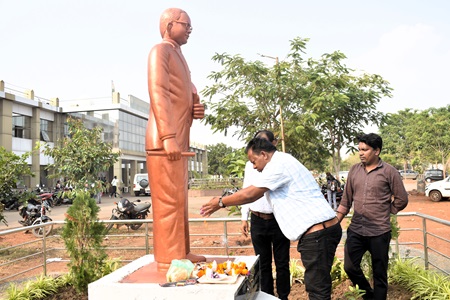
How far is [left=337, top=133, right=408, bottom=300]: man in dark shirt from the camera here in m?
3.37

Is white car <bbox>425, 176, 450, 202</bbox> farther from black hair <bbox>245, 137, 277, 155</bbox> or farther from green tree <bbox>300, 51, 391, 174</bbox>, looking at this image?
black hair <bbox>245, 137, 277, 155</bbox>

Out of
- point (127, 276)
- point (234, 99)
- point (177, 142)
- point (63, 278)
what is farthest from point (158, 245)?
point (234, 99)

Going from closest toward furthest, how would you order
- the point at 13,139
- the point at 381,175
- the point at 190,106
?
1. the point at 190,106
2. the point at 381,175
3. the point at 13,139

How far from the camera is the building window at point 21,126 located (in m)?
22.0

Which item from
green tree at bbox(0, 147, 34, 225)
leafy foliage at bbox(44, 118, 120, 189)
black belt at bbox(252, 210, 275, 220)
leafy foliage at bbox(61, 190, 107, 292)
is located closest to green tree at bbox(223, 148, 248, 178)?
leafy foliage at bbox(44, 118, 120, 189)

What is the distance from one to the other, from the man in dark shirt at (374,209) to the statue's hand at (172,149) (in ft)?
5.20

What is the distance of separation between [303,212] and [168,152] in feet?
3.42

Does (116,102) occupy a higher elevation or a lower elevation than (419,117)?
higher

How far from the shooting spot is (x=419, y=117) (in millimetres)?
24281

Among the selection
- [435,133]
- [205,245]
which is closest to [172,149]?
[205,245]

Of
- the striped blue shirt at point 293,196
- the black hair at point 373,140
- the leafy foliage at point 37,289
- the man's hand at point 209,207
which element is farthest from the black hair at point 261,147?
the leafy foliage at point 37,289

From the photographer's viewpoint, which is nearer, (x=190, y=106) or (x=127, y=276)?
(x=127, y=276)

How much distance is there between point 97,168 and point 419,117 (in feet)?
66.6

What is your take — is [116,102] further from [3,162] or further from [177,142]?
[177,142]
